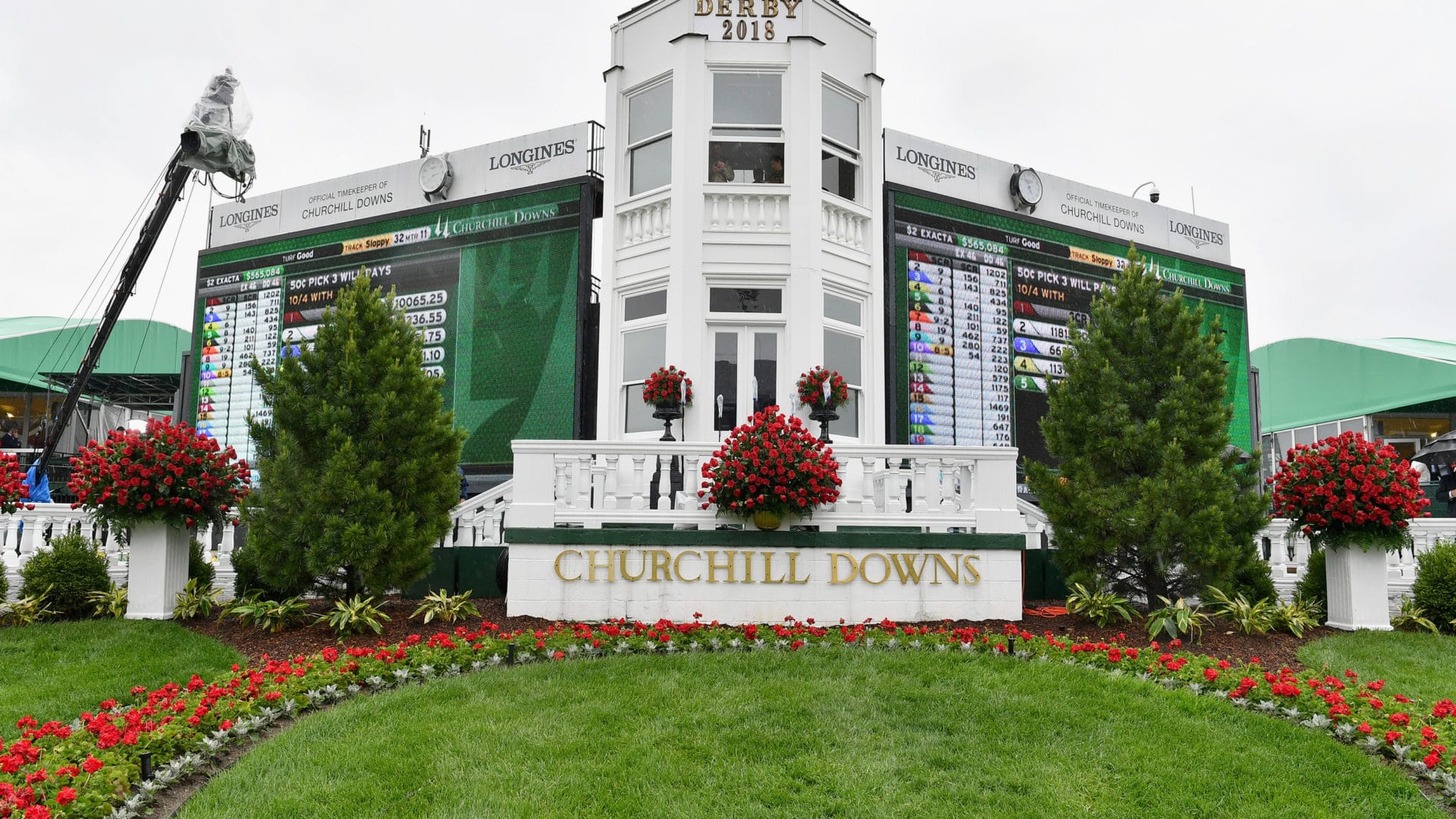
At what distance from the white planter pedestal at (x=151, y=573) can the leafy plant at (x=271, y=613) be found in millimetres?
830

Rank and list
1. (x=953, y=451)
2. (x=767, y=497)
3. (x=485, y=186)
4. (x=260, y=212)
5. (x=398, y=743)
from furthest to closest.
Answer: (x=260, y=212) → (x=485, y=186) → (x=953, y=451) → (x=767, y=497) → (x=398, y=743)

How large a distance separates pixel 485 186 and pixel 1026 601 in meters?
10.7

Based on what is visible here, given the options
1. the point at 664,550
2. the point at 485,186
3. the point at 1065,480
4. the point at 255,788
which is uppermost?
the point at 485,186

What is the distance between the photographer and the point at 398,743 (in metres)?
4.85

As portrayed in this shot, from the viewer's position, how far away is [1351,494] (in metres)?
8.43

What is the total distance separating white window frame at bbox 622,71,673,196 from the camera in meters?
13.2

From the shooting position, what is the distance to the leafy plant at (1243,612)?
8.01 metres

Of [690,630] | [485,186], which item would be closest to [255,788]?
[690,630]

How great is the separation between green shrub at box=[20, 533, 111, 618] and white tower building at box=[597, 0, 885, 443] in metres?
5.80

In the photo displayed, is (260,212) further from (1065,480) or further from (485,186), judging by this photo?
(1065,480)

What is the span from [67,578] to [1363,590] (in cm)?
1204

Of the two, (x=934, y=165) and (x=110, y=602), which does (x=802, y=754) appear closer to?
(x=110, y=602)

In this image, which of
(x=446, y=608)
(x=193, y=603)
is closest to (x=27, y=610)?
(x=193, y=603)

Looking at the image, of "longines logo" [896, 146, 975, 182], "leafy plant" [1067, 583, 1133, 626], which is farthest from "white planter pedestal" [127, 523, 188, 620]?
"longines logo" [896, 146, 975, 182]
